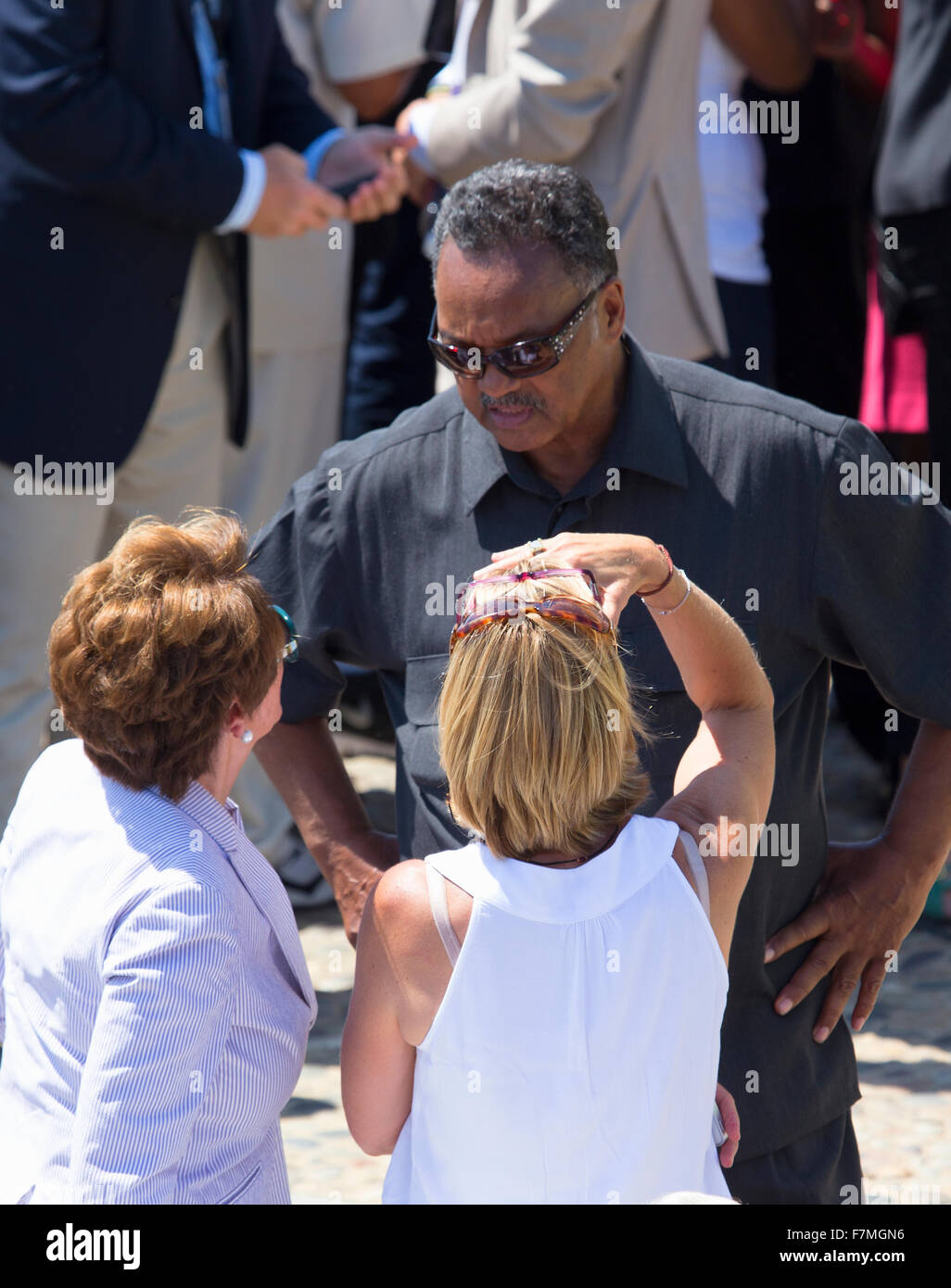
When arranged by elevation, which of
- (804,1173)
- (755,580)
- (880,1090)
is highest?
(755,580)

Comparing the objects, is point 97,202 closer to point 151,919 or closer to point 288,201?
point 288,201

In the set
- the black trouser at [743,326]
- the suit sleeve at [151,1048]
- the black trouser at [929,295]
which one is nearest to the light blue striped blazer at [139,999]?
the suit sleeve at [151,1048]

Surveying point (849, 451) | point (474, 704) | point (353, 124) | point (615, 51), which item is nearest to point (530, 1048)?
point (474, 704)

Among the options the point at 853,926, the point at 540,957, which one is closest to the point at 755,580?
the point at 853,926

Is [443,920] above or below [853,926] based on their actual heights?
above

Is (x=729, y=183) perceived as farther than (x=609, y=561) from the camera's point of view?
Yes

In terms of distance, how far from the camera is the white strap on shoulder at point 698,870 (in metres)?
1.78

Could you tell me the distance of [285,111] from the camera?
4051mm

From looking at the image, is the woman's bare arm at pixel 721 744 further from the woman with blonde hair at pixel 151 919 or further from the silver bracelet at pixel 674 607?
the woman with blonde hair at pixel 151 919

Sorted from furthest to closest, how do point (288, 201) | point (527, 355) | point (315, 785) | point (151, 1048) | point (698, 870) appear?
point (288, 201)
point (315, 785)
point (527, 355)
point (698, 870)
point (151, 1048)

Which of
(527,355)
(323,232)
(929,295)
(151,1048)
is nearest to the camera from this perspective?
(151,1048)

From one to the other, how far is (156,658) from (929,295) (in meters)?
2.82

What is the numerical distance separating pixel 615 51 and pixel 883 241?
41.9 inches
